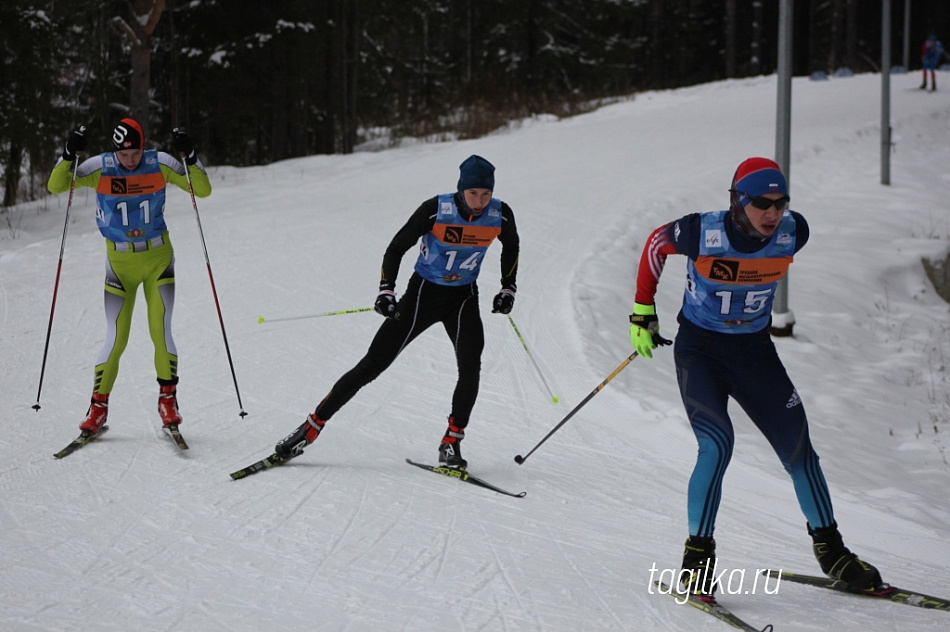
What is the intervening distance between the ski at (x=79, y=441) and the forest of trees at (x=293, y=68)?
360 inches

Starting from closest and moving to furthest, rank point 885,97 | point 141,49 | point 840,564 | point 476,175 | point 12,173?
1. point 840,564
2. point 476,175
3. point 12,173
4. point 885,97
5. point 141,49

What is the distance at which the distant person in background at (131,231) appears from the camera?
20.1 ft

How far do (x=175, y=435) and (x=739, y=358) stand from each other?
12.9ft

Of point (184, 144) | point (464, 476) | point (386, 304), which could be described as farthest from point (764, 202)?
point (184, 144)

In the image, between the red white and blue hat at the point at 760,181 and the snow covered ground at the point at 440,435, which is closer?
the red white and blue hat at the point at 760,181

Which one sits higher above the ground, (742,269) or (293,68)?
(293,68)

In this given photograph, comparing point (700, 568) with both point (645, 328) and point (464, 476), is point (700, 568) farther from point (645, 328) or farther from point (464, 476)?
point (464, 476)

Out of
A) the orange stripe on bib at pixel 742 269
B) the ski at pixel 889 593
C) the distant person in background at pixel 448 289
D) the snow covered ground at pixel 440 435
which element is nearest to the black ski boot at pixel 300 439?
the distant person in background at pixel 448 289

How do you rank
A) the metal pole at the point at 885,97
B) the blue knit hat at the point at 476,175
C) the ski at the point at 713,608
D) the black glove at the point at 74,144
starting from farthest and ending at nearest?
1. the metal pole at the point at 885,97
2. the black glove at the point at 74,144
3. the blue knit hat at the point at 476,175
4. the ski at the point at 713,608

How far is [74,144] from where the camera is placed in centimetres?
608

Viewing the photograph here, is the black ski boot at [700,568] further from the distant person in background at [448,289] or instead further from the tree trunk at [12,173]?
the tree trunk at [12,173]

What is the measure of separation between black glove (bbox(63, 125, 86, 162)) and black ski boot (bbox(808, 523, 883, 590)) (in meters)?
5.06

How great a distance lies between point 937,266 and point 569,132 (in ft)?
31.6

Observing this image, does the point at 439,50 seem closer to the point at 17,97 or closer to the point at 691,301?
the point at 17,97
